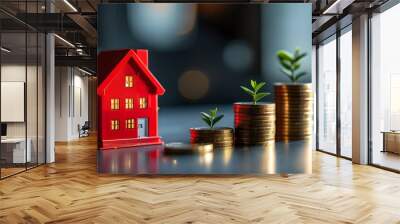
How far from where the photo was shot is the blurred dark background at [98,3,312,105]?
7.72ft

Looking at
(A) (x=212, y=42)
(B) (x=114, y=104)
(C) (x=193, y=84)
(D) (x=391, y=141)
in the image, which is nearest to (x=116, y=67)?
(B) (x=114, y=104)

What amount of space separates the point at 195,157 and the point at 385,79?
5698 mm

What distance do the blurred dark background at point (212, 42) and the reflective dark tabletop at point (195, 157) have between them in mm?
123

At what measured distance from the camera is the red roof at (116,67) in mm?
2422

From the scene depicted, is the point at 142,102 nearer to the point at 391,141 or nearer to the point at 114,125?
the point at 114,125

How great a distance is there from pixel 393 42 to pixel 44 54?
6.13 metres

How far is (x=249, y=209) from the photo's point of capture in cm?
Answer: 388

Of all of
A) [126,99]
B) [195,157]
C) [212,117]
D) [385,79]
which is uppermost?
[385,79]

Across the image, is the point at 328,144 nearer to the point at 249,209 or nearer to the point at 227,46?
the point at 249,209

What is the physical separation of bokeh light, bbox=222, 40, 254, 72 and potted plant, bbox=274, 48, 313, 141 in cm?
20

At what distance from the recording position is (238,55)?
238 centimetres

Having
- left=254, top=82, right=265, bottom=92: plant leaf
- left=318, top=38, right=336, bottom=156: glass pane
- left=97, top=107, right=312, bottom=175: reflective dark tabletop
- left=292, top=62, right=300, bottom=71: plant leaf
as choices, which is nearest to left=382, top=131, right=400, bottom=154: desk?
left=318, top=38, right=336, bottom=156: glass pane

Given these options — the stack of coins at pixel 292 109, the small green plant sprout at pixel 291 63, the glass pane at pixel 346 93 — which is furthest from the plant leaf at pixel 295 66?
the glass pane at pixel 346 93

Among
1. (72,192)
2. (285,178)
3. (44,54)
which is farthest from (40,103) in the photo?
(285,178)
